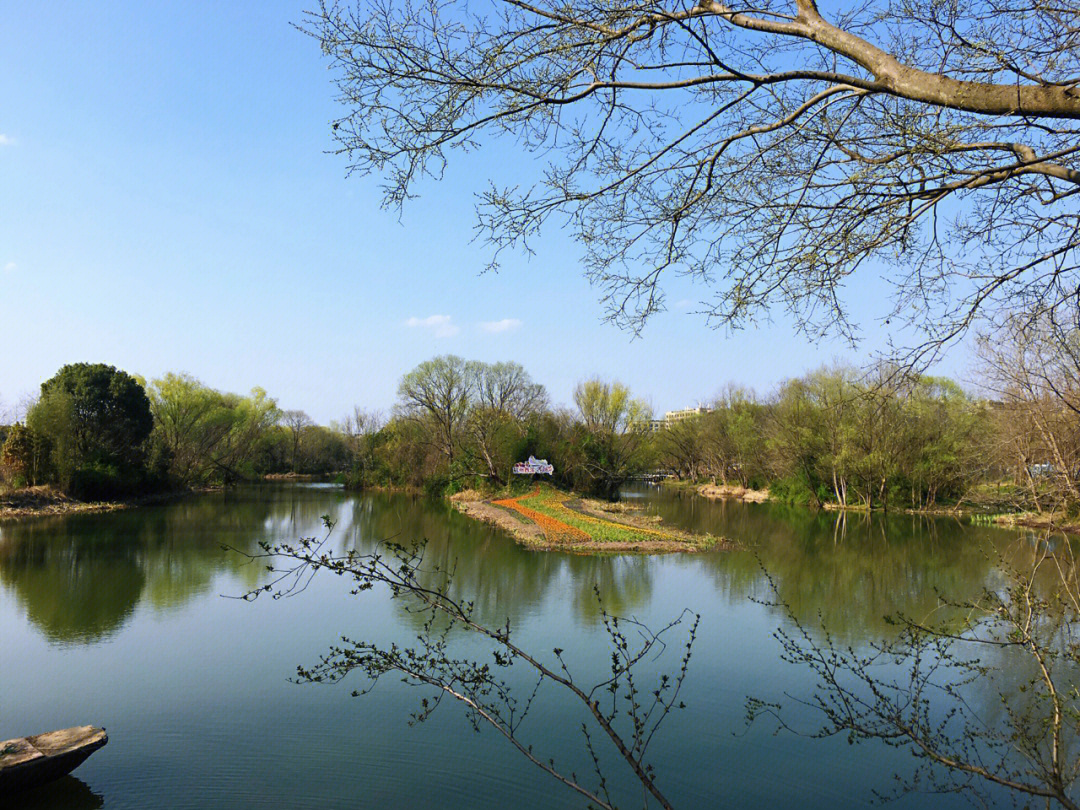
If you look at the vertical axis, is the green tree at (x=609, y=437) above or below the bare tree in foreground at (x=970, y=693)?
above

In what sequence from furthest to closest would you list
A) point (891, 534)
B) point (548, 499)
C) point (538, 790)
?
point (548, 499)
point (891, 534)
point (538, 790)

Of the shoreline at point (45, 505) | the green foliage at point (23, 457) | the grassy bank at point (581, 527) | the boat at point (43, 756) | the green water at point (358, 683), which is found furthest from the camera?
the green foliage at point (23, 457)

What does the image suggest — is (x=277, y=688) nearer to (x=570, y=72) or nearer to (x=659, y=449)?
(x=570, y=72)

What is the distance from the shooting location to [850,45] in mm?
2158

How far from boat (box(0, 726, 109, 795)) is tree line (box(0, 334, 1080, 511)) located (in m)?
10.8

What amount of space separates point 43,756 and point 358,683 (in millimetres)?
3027

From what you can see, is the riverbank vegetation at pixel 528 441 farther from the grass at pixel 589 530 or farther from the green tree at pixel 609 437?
the grass at pixel 589 530

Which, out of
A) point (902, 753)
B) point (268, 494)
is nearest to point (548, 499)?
point (268, 494)

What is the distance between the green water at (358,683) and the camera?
5129 mm

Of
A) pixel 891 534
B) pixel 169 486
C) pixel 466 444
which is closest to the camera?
pixel 891 534

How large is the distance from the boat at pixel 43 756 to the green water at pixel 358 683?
0.72 feet

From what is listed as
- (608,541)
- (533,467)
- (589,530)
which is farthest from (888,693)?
(533,467)

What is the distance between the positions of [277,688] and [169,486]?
2610 centimetres

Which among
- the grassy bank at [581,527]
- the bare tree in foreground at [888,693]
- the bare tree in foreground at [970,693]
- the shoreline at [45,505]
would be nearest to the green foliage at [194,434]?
the shoreline at [45,505]
